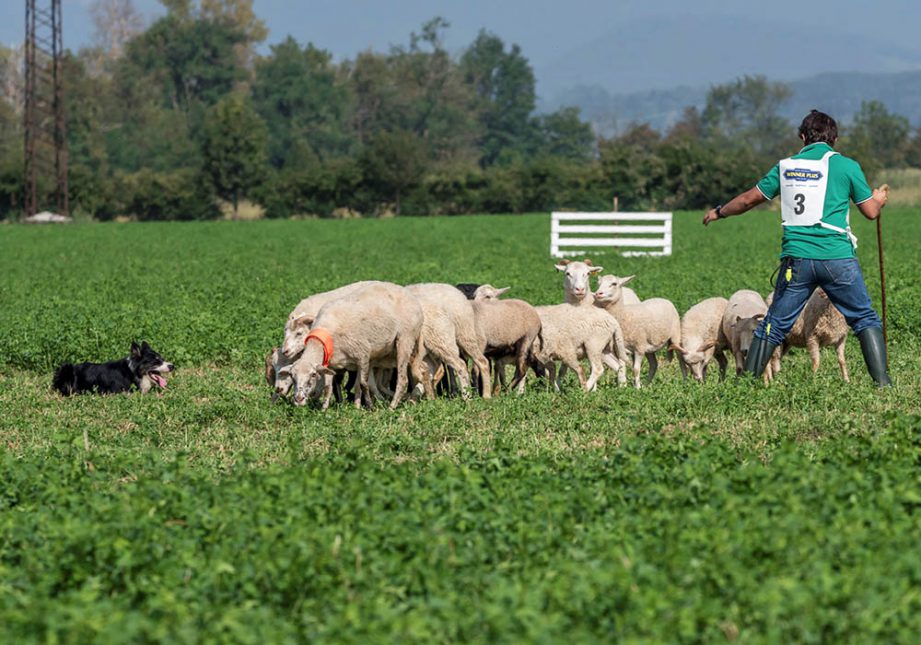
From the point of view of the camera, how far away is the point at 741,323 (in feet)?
40.9

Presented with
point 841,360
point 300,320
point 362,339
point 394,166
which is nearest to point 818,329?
point 841,360

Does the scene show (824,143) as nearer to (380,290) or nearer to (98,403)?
(380,290)

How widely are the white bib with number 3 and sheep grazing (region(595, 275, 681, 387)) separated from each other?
9.21ft

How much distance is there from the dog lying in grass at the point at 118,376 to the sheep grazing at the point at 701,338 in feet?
17.4

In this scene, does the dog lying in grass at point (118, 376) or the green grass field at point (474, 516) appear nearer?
the green grass field at point (474, 516)

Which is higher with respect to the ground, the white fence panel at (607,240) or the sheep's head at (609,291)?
the white fence panel at (607,240)

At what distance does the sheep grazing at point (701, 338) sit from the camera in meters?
12.9

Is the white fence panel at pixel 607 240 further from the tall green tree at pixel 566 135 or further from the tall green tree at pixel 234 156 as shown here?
the tall green tree at pixel 566 135

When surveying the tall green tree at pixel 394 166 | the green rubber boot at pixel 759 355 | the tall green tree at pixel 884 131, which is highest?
the tall green tree at pixel 884 131

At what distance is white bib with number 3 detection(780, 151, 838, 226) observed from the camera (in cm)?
1048

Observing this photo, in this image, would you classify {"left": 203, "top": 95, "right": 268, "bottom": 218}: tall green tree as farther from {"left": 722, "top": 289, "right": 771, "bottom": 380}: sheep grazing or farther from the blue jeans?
the blue jeans

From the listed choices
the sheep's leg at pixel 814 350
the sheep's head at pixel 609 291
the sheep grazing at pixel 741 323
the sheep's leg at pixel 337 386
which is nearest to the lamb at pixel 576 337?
the sheep's head at pixel 609 291

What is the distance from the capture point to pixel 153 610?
5438 mm

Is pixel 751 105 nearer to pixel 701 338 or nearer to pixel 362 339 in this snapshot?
pixel 701 338
